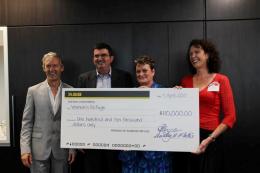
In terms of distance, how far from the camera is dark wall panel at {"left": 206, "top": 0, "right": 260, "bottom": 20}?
111 inches

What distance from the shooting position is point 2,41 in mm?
3285

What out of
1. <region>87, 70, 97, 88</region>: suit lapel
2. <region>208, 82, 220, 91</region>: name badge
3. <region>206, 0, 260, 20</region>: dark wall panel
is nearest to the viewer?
<region>208, 82, 220, 91</region>: name badge

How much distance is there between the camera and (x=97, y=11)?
2984mm

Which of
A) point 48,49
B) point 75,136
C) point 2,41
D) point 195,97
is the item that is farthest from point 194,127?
point 2,41

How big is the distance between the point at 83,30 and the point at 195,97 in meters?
1.45

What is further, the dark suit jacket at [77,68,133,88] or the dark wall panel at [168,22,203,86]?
the dark wall panel at [168,22,203,86]

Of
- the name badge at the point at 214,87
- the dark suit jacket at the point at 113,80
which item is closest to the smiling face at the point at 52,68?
the dark suit jacket at the point at 113,80

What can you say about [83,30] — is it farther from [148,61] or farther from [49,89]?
[148,61]

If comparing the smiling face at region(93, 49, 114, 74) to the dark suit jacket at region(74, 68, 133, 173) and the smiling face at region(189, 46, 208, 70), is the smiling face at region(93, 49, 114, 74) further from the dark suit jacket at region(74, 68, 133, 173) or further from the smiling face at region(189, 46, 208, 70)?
the smiling face at region(189, 46, 208, 70)

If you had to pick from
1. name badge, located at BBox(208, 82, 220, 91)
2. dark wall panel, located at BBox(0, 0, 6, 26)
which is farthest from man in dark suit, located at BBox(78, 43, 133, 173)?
dark wall panel, located at BBox(0, 0, 6, 26)

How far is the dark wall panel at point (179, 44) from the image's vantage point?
9.43ft

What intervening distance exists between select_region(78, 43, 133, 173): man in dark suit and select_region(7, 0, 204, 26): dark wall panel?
0.54 m

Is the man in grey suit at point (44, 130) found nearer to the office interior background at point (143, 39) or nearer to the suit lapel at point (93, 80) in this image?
the suit lapel at point (93, 80)

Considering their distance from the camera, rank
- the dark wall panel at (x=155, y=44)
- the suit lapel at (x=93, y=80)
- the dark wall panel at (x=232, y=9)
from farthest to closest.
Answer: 1. the dark wall panel at (x=155, y=44)
2. the dark wall panel at (x=232, y=9)
3. the suit lapel at (x=93, y=80)
